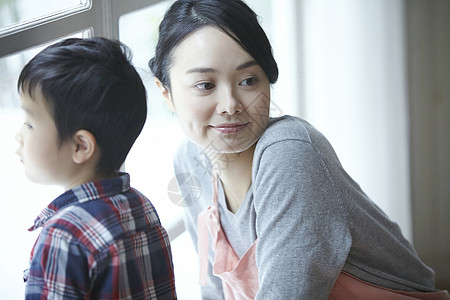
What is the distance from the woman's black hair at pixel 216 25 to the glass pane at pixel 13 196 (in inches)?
6.7

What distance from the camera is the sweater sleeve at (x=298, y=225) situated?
0.88m

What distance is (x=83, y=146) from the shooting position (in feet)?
2.41

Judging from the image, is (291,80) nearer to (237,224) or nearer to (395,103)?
(395,103)

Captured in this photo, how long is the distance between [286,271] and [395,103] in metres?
1.20

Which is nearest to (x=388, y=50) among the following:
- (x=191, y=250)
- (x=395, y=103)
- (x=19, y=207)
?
(x=395, y=103)

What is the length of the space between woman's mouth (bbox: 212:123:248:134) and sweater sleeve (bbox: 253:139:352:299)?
65 millimetres

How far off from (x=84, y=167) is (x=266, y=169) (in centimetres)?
32

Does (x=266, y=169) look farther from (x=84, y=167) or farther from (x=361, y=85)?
(x=361, y=85)

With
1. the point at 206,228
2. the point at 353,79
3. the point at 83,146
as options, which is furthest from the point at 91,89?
the point at 353,79

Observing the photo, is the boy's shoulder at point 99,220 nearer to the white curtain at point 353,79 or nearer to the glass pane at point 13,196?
the glass pane at point 13,196

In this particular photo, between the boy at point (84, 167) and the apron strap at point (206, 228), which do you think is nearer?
the boy at point (84, 167)

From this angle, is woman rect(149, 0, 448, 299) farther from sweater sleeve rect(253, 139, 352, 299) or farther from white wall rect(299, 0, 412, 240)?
white wall rect(299, 0, 412, 240)

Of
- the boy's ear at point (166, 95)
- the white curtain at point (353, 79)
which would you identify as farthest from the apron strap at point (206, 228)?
the white curtain at point (353, 79)

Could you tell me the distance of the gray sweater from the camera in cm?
89
